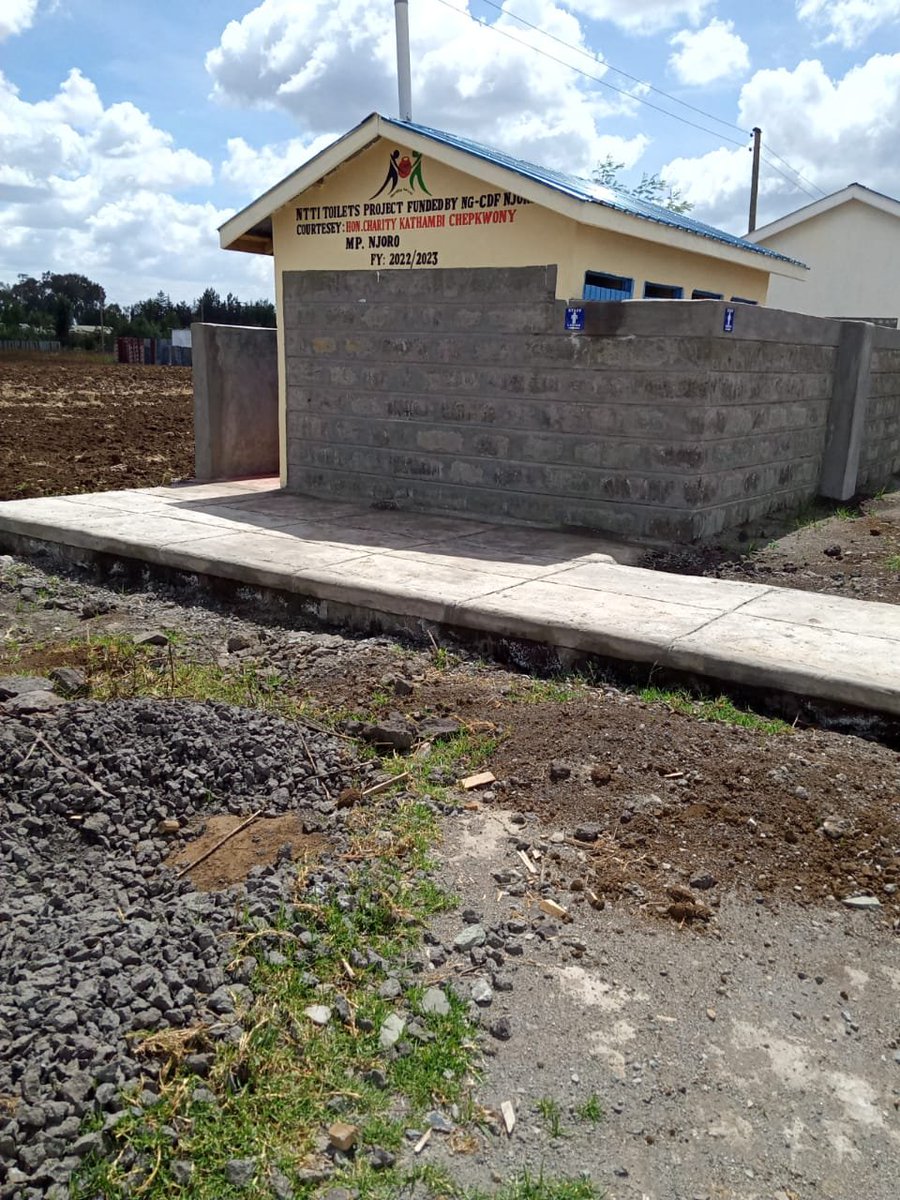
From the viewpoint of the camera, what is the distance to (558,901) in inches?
143

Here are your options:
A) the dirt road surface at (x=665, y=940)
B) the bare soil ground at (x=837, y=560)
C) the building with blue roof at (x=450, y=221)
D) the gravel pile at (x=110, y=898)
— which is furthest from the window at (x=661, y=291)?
the gravel pile at (x=110, y=898)

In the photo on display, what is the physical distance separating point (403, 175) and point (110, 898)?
836 centimetres

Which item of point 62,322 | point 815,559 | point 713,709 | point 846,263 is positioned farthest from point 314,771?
point 62,322

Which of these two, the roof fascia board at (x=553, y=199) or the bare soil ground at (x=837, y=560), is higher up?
the roof fascia board at (x=553, y=199)

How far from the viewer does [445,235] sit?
9.63m

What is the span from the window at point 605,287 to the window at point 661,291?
1.36ft

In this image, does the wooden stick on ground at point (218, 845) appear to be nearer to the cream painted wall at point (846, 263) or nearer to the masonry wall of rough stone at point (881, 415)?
the masonry wall of rough stone at point (881, 415)

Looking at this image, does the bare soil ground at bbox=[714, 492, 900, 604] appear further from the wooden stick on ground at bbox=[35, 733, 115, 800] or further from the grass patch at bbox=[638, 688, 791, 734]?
the wooden stick on ground at bbox=[35, 733, 115, 800]

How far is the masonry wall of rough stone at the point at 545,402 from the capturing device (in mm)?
8391

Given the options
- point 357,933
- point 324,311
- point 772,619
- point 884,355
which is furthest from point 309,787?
point 884,355

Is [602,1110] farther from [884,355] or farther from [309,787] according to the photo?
[884,355]

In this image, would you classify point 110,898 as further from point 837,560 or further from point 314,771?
point 837,560

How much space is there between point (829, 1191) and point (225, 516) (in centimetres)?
808

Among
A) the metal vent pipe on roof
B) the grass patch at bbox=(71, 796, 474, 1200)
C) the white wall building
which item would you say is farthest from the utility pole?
the grass patch at bbox=(71, 796, 474, 1200)
